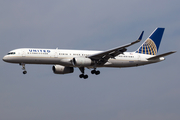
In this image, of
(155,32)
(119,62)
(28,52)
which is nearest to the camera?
(28,52)

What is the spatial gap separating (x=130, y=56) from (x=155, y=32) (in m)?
8.81

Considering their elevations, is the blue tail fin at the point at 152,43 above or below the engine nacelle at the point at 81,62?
above

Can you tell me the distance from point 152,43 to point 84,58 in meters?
15.6

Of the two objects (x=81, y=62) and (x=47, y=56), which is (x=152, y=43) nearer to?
(x=81, y=62)

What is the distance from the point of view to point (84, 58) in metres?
57.1

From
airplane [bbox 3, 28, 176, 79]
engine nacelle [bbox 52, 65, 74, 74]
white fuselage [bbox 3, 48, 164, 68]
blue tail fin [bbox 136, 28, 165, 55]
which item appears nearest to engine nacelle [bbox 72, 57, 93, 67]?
airplane [bbox 3, 28, 176, 79]

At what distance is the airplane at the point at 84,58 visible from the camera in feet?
181

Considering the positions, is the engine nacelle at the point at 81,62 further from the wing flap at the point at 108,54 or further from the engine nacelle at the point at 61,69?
the engine nacelle at the point at 61,69

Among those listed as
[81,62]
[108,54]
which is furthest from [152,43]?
[81,62]

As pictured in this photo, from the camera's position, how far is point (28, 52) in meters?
55.2

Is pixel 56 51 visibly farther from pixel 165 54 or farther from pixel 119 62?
pixel 165 54

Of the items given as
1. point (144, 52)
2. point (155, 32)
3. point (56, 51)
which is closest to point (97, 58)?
point (56, 51)

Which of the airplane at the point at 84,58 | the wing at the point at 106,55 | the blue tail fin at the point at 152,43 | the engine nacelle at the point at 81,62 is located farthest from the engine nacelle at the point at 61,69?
the blue tail fin at the point at 152,43

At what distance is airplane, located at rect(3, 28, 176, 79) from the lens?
181 feet
